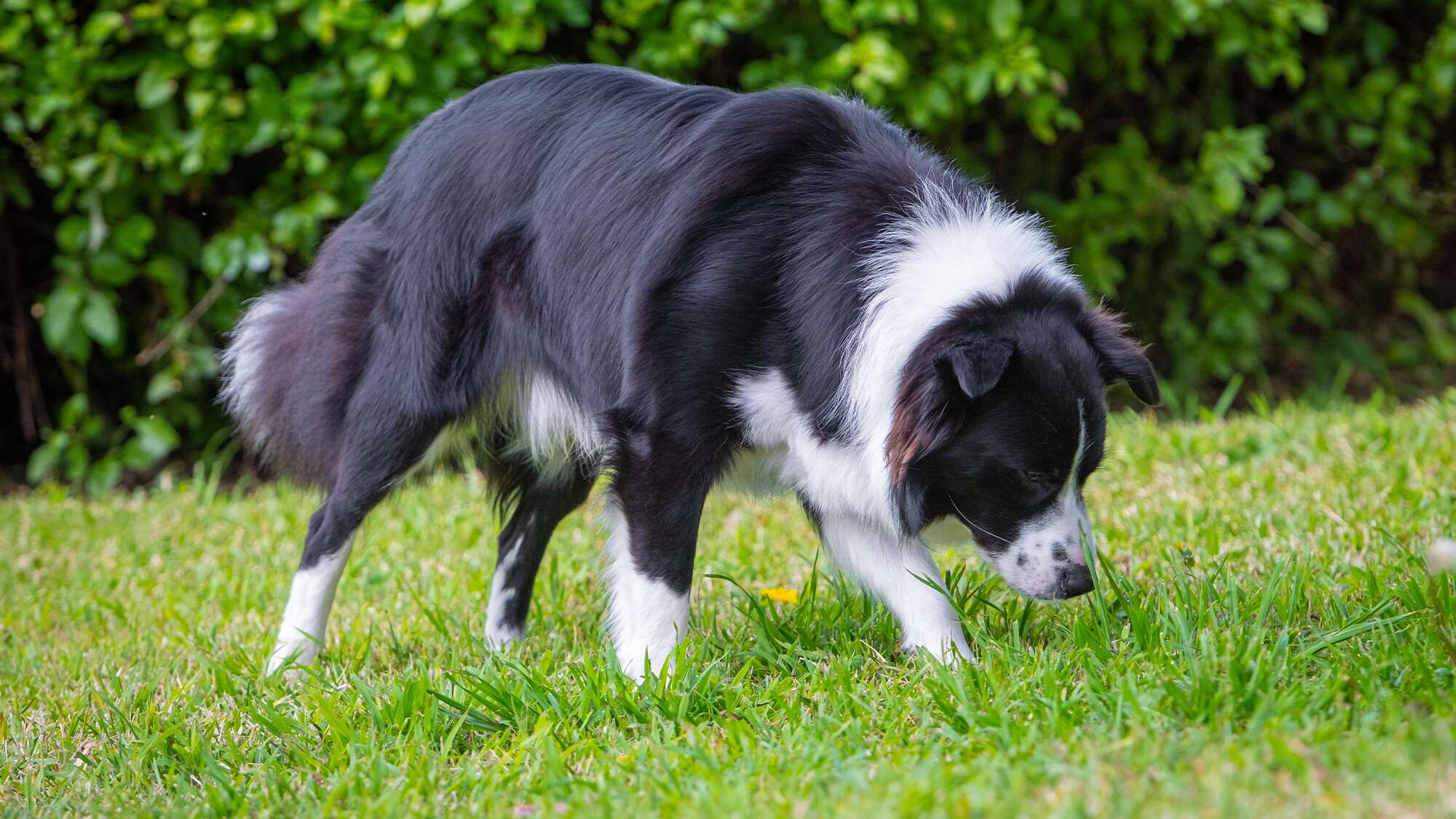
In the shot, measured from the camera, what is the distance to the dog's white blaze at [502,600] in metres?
3.78

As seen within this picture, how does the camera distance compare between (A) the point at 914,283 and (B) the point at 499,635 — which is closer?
(A) the point at 914,283

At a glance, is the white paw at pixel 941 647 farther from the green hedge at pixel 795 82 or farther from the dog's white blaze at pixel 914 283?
the green hedge at pixel 795 82

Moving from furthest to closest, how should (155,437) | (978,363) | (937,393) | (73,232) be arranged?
1. (155,437)
2. (73,232)
3. (937,393)
4. (978,363)

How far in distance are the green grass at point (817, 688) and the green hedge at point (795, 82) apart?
70.0 inches

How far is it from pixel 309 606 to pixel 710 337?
140 cm

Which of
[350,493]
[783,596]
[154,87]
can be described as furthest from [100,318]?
[783,596]

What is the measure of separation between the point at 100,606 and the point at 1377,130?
20.1 feet

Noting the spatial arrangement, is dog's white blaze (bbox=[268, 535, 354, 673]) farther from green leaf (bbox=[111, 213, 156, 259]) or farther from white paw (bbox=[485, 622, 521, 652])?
green leaf (bbox=[111, 213, 156, 259])

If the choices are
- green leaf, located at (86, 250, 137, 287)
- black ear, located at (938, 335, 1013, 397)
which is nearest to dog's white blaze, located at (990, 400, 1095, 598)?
black ear, located at (938, 335, 1013, 397)

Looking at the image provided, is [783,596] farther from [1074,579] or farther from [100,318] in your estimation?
[100,318]

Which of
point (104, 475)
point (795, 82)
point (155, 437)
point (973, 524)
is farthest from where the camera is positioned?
point (104, 475)

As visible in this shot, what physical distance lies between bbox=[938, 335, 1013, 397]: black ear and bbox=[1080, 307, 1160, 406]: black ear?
0.34 m

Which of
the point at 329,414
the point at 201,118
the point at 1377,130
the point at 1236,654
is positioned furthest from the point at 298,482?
the point at 1377,130

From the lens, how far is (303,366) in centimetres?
378
